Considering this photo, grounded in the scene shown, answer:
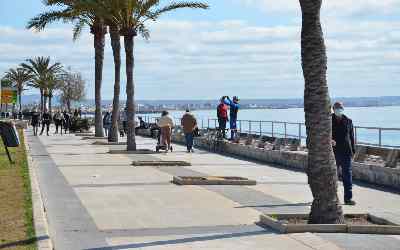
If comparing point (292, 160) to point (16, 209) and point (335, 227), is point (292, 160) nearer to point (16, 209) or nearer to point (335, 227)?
point (16, 209)

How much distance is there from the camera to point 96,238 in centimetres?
990

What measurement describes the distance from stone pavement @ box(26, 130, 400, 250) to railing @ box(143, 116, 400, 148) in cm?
195

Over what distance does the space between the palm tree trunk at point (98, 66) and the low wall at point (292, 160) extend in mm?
7121

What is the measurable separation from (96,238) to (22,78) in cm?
8763

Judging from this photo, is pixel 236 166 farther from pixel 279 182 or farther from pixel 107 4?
pixel 107 4

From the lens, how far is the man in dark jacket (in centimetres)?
1360

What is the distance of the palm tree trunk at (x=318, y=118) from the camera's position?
1040cm

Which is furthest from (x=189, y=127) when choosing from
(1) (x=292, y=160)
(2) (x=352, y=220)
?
(2) (x=352, y=220)

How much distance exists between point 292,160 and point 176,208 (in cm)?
1026

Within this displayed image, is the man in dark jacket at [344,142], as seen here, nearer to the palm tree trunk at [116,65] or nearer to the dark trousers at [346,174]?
the dark trousers at [346,174]

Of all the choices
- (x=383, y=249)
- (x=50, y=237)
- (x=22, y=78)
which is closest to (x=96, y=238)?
(x=50, y=237)

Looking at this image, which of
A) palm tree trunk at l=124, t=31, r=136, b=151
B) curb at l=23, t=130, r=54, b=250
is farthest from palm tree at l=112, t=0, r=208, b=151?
curb at l=23, t=130, r=54, b=250

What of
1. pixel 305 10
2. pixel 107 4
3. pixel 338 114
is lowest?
pixel 338 114

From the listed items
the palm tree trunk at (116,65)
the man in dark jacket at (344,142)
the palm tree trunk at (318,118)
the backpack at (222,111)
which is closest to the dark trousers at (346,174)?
the man in dark jacket at (344,142)
